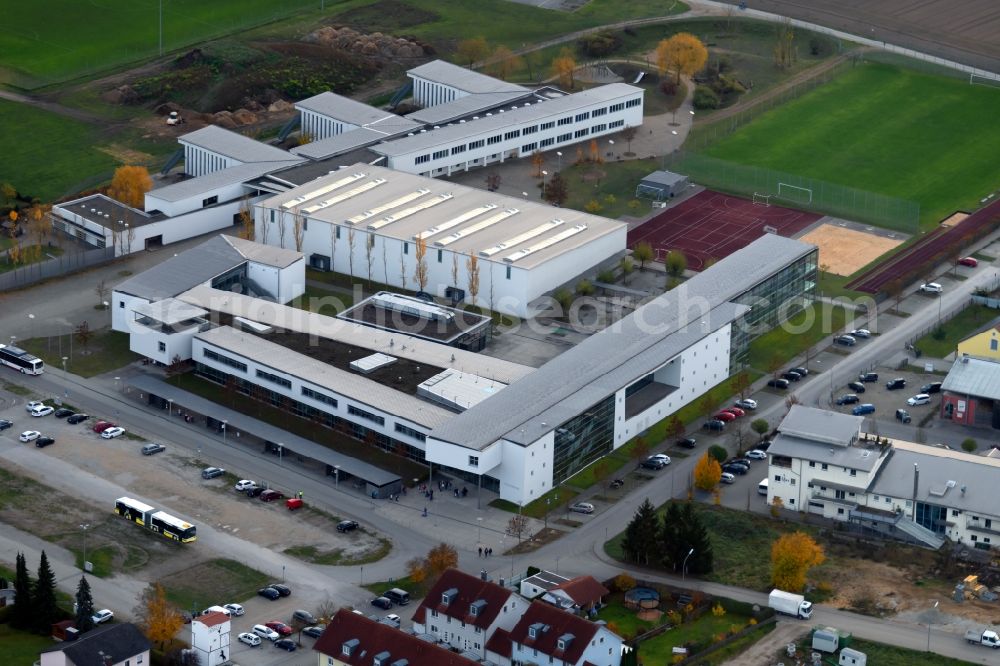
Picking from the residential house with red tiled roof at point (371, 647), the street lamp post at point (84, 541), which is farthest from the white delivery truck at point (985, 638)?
the street lamp post at point (84, 541)

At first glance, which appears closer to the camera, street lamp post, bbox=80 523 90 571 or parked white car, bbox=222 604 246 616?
parked white car, bbox=222 604 246 616

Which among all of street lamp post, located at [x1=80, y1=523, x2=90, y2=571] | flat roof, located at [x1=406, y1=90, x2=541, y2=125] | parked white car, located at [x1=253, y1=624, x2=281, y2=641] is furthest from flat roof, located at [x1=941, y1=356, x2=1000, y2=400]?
flat roof, located at [x1=406, y1=90, x2=541, y2=125]

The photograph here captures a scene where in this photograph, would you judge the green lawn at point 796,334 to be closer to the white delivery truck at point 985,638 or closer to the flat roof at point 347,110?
the white delivery truck at point 985,638

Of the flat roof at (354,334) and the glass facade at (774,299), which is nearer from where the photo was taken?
the flat roof at (354,334)

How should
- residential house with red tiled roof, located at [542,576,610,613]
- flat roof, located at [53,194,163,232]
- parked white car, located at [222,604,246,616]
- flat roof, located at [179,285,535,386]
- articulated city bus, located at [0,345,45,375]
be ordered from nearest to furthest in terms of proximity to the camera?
1. residential house with red tiled roof, located at [542,576,610,613]
2. parked white car, located at [222,604,246,616]
3. flat roof, located at [179,285,535,386]
4. articulated city bus, located at [0,345,45,375]
5. flat roof, located at [53,194,163,232]

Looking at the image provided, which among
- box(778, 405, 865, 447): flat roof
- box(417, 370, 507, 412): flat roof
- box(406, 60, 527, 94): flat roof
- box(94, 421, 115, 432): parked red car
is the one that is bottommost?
box(94, 421, 115, 432): parked red car

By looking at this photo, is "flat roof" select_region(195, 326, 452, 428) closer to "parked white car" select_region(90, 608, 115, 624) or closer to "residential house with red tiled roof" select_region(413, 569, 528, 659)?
"residential house with red tiled roof" select_region(413, 569, 528, 659)
